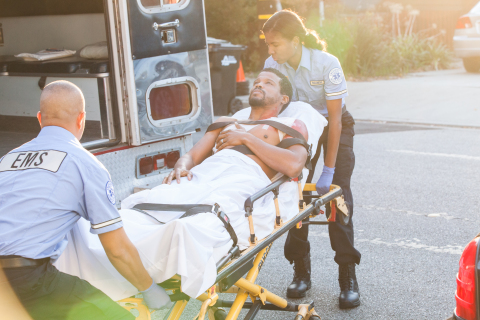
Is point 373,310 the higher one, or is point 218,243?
point 218,243

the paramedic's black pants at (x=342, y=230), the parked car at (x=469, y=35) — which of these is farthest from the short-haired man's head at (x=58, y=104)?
the parked car at (x=469, y=35)

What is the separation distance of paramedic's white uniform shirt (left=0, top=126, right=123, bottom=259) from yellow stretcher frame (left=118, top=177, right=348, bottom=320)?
0.54 metres

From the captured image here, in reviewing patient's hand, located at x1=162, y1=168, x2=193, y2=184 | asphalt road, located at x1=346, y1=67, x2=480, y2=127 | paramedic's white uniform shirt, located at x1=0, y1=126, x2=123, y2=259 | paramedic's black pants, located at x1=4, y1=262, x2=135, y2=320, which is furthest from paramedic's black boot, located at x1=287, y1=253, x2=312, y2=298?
asphalt road, located at x1=346, y1=67, x2=480, y2=127

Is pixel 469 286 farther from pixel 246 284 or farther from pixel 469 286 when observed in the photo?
pixel 246 284

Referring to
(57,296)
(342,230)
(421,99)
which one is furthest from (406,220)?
(421,99)

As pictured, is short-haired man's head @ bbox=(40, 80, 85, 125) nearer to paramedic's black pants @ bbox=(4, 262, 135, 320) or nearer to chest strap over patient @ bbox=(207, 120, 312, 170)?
paramedic's black pants @ bbox=(4, 262, 135, 320)

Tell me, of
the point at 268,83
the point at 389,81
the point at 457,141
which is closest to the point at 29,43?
the point at 268,83

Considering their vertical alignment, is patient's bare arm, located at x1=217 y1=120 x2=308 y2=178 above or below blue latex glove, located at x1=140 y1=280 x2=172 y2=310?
above

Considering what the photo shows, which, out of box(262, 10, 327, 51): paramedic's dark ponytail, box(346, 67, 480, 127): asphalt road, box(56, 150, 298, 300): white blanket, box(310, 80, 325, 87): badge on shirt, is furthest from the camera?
box(346, 67, 480, 127): asphalt road

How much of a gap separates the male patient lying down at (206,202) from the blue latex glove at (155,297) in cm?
6

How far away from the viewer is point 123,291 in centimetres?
253

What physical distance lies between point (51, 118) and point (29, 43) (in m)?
5.07

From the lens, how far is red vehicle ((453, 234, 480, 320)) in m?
2.07

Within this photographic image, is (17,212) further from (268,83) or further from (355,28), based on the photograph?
(355,28)
